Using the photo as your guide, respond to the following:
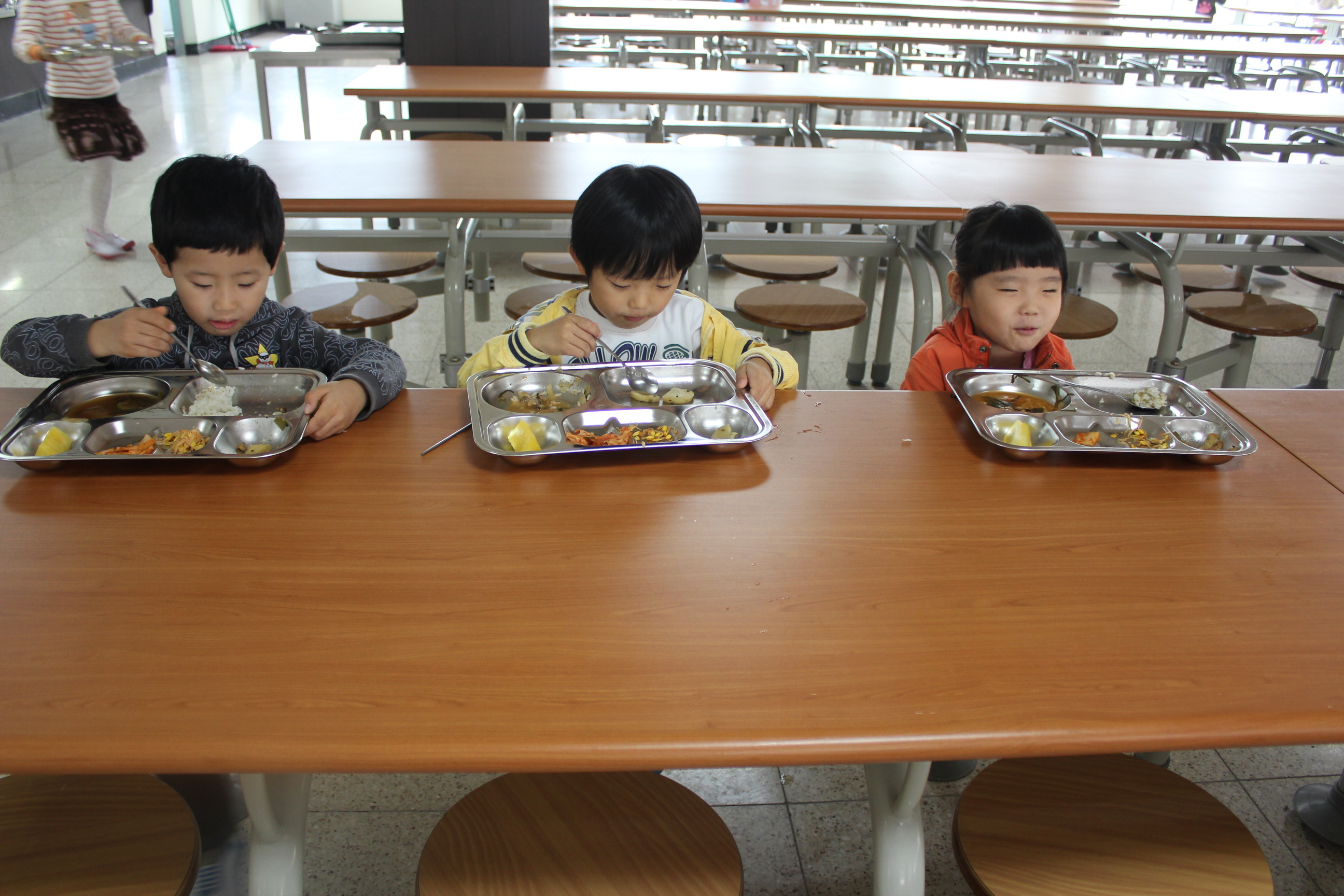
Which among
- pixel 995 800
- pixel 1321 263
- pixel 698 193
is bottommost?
pixel 995 800

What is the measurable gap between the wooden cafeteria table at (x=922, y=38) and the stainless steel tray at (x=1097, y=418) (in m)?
4.04

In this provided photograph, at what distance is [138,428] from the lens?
1086 millimetres

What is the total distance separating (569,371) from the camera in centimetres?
127

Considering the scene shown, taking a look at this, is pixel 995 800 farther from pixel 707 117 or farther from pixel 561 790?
pixel 707 117

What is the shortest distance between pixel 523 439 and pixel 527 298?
142 cm

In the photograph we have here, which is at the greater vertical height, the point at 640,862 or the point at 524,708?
the point at 524,708

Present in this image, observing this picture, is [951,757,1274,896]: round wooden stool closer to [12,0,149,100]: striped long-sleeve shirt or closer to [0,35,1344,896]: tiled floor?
[0,35,1344,896]: tiled floor

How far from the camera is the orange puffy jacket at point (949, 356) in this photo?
150 centimetres

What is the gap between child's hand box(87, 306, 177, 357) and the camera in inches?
46.0

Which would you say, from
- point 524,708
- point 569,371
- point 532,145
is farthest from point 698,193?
point 524,708

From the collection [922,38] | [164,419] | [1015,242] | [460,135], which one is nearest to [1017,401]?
[1015,242]

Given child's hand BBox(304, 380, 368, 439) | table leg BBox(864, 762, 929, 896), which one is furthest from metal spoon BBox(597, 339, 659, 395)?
table leg BBox(864, 762, 929, 896)

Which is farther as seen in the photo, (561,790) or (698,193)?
(698,193)

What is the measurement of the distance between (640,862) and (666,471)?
1.36 ft
